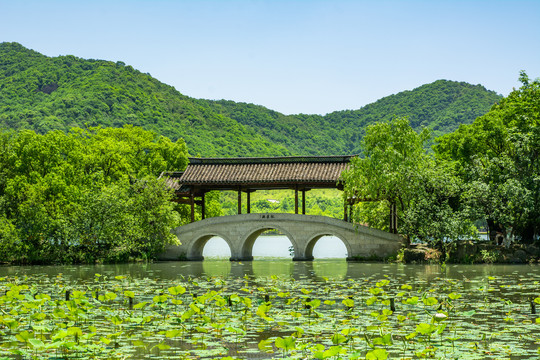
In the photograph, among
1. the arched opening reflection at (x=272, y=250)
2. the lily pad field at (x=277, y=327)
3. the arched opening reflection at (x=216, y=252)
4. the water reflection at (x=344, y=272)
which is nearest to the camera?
the lily pad field at (x=277, y=327)

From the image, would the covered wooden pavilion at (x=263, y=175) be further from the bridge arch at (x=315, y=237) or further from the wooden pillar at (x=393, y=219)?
the wooden pillar at (x=393, y=219)

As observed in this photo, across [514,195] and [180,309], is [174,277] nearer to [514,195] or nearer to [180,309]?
[180,309]

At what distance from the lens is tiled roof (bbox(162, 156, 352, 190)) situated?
3052cm

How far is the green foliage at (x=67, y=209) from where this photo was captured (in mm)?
27844

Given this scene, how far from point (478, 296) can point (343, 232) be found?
15.3 m

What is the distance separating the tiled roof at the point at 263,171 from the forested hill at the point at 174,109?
2372 cm

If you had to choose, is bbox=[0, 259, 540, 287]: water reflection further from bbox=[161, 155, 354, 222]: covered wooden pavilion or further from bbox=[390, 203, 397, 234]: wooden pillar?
bbox=[161, 155, 354, 222]: covered wooden pavilion

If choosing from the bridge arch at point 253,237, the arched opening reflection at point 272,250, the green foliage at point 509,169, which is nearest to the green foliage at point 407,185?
the green foliage at point 509,169

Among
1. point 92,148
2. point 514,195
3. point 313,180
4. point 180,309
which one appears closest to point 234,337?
point 180,309

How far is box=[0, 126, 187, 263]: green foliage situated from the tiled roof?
192cm

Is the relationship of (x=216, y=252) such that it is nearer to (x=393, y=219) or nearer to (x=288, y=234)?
(x=288, y=234)

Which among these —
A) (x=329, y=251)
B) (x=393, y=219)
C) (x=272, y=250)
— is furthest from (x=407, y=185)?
(x=272, y=250)

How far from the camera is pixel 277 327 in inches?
400

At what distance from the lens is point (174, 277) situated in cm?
2080
